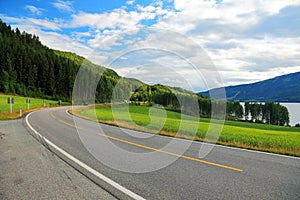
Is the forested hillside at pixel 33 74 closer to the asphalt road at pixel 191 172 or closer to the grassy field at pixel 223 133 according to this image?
the grassy field at pixel 223 133

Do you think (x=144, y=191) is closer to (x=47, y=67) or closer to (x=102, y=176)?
(x=102, y=176)

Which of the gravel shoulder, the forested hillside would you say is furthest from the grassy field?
the forested hillside

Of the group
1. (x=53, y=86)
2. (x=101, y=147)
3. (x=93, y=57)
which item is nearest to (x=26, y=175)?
(x=101, y=147)

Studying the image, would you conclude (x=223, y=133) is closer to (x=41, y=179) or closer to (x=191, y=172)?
(x=191, y=172)

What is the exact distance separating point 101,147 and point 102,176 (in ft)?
11.7

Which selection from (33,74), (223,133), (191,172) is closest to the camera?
(191,172)

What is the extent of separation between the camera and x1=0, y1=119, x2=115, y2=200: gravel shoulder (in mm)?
4238

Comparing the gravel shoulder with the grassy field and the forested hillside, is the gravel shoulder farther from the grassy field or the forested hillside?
the forested hillside

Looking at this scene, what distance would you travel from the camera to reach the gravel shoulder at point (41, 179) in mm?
4238

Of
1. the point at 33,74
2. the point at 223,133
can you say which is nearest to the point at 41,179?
the point at 223,133

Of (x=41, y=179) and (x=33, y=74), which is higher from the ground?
(x=33, y=74)

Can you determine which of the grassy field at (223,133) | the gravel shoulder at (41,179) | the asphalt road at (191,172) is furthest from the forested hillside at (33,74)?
the asphalt road at (191,172)

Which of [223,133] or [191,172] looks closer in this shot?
[191,172]

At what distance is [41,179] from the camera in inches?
202
